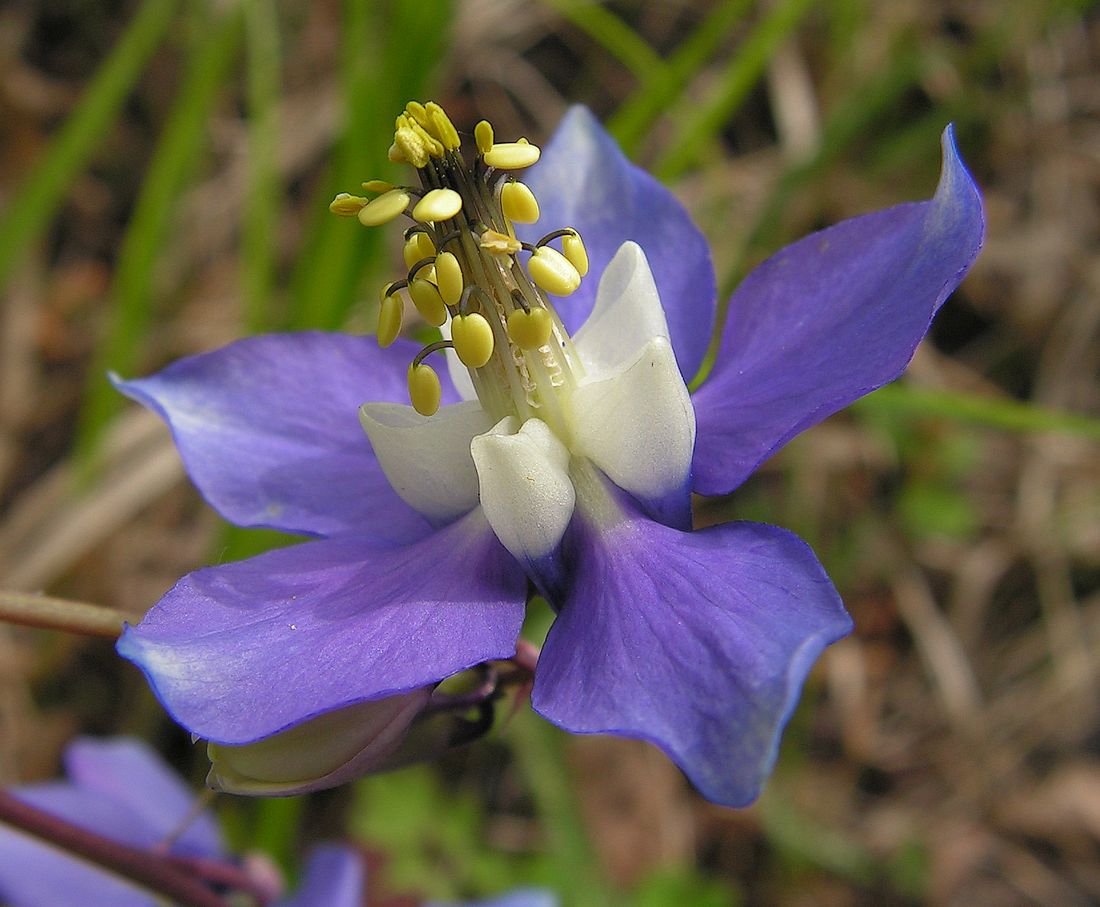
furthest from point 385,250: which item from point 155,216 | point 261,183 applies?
point 155,216

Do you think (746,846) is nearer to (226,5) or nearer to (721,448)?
(721,448)

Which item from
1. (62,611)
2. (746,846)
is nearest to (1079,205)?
(746,846)

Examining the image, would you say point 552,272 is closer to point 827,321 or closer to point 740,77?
point 827,321

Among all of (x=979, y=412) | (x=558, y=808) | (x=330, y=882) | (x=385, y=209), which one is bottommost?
(x=558, y=808)

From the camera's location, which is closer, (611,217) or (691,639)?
(691,639)

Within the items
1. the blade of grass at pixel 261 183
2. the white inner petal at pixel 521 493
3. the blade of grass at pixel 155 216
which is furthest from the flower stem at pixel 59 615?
the blade of grass at pixel 155 216

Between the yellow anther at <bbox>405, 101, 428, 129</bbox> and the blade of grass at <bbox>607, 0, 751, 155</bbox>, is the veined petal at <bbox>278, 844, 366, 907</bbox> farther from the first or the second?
the blade of grass at <bbox>607, 0, 751, 155</bbox>

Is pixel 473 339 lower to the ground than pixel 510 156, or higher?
lower

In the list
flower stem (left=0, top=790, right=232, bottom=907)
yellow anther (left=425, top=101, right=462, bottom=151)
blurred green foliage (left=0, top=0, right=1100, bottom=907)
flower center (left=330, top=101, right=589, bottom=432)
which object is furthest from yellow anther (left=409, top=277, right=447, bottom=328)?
blurred green foliage (left=0, top=0, right=1100, bottom=907)
